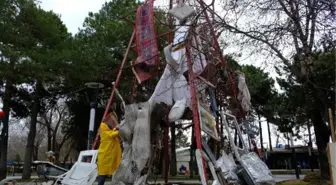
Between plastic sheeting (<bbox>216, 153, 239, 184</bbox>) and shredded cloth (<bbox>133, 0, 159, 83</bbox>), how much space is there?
308 centimetres

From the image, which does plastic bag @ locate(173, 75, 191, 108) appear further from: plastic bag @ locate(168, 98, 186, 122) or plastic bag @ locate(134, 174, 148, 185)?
plastic bag @ locate(134, 174, 148, 185)

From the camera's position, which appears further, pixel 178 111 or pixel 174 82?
pixel 174 82

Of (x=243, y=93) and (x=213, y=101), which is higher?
(x=243, y=93)

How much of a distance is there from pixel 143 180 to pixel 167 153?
8.02ft

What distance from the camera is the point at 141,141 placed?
25.1 feet

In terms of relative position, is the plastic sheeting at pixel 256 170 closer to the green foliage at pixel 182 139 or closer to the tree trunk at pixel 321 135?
the tree trunk at pixel 321 135

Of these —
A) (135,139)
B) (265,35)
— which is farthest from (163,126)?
(265,35)

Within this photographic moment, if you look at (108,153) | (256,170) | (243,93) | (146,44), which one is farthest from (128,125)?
(243,93)

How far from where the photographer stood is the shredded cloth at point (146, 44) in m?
8.96

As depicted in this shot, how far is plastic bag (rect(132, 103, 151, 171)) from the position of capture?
756 centimetres

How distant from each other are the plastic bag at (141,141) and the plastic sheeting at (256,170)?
6.47ft

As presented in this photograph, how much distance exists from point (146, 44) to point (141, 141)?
2619 mm

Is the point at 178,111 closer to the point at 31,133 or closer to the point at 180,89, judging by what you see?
the point at 180,89

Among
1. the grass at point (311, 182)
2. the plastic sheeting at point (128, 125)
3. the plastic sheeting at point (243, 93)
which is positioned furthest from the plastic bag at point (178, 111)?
the grass at point (311, 182)
